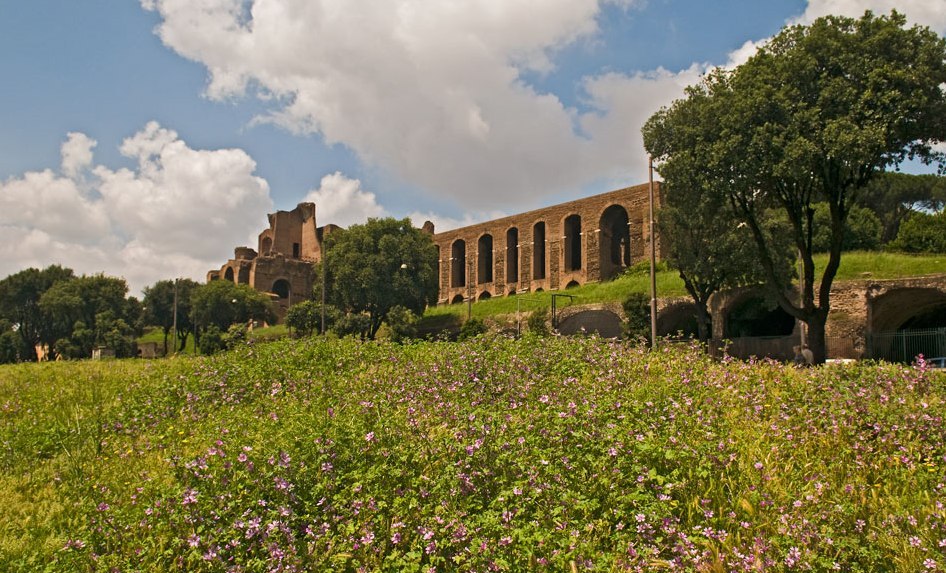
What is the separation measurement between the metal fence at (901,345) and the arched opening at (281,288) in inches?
1928

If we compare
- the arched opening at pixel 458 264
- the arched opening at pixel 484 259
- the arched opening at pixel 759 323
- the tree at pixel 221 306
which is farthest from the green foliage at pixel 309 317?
the arched opening at pixel 759 323

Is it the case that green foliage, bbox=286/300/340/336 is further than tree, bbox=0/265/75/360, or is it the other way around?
tree, bbox=0/265/75/360

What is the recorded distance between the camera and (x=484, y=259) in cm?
5744

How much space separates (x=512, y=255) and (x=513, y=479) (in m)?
49.3

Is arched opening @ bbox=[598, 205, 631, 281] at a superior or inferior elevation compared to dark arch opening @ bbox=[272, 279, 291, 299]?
superior

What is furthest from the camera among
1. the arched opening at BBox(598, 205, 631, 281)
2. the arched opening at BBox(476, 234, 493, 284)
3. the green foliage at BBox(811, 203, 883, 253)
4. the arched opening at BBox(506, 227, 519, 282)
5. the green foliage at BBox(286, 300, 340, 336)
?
the arched opening at BBox(476, 234, 493, 284)

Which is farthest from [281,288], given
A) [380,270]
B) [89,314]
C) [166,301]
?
[380,270]

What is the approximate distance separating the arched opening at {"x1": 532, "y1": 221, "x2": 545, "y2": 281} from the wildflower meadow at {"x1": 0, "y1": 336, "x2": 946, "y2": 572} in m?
42.9

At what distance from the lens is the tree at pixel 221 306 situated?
5162 cm

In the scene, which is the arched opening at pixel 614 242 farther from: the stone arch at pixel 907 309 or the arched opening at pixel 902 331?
the arched opening at pixel 902 331

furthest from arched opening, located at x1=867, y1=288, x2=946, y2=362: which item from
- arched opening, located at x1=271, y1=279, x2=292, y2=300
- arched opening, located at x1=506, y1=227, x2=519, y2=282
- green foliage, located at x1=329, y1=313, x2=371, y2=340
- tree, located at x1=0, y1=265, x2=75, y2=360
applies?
tree, located at x1=0, y1=265, x2=75, y2=360

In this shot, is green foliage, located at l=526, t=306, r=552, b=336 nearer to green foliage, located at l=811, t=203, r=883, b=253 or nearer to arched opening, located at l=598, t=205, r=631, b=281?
arched opening, located at l=598, t=205, r=631, b=281

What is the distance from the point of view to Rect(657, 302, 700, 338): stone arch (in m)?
31.4

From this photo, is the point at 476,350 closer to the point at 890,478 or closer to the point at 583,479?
the point at 583,479
